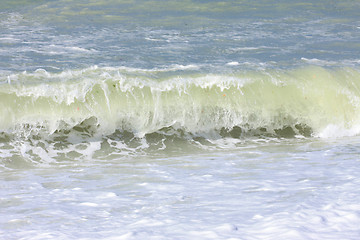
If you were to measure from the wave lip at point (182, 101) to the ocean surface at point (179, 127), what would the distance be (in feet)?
0.05

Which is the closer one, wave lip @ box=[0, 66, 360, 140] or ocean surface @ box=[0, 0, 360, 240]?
ocean surface @ box=[0, 0, 360, 240]

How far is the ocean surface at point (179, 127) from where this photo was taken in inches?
113

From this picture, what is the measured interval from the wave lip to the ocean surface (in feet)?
0.05

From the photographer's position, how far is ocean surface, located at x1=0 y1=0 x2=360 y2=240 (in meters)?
2.87

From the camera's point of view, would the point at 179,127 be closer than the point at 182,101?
Yes

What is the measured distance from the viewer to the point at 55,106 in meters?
5.75

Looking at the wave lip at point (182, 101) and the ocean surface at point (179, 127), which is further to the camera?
the wave lip at point (182, 101)

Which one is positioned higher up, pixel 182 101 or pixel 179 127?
pixel 182 101

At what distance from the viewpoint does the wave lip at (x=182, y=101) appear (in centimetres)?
576

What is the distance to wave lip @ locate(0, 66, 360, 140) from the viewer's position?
5758 millimetres

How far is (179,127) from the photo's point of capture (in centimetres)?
594

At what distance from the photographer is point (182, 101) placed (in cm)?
612

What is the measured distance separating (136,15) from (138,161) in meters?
7.16

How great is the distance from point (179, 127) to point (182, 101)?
0.38m
